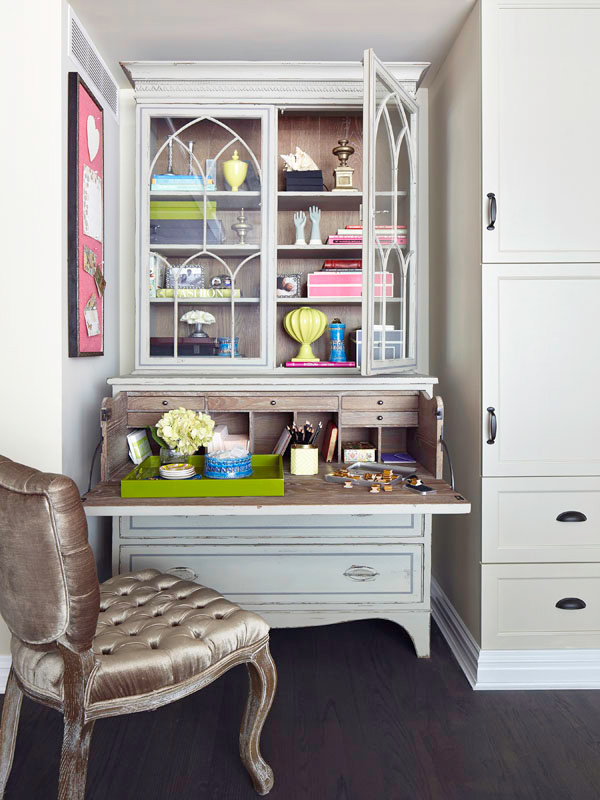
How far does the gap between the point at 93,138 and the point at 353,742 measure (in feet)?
7.60

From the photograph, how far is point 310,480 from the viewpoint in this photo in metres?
2.27

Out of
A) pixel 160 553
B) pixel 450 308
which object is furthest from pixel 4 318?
pixel 450 308

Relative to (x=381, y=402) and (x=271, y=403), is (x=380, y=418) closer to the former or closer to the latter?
(x=381, y=402)

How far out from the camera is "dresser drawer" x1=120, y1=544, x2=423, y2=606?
2244 mm

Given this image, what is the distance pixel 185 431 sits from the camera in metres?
2.19

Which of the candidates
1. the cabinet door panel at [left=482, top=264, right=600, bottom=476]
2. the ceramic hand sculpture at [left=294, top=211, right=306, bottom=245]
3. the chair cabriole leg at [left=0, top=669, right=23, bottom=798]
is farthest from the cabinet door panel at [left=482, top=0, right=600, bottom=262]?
the chair cabriole leg at [left=0, top=669, right=23, bottom=798]

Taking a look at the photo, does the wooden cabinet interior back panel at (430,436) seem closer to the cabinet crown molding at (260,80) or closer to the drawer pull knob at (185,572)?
the drawer pull knob at (185,572)

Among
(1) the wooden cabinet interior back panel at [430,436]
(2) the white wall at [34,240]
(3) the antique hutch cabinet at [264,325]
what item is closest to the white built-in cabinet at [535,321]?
(1) the wooden cabinet interior back panel at [430,436]

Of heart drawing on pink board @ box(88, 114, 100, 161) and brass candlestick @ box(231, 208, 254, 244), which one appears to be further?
brass candlestick @ box(231, 208, 254, 244)

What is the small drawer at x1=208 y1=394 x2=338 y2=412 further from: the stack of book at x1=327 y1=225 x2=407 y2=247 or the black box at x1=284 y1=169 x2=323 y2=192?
the black box at x1=284 y1=169 x2=323 y2=192


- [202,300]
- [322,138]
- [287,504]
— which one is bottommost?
[287,504]

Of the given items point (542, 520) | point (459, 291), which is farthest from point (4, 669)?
point (459, 291)

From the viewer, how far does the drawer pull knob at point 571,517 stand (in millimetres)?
2197

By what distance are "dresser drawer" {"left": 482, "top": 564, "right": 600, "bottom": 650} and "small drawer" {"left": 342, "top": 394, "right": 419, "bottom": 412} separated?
0.71 m
